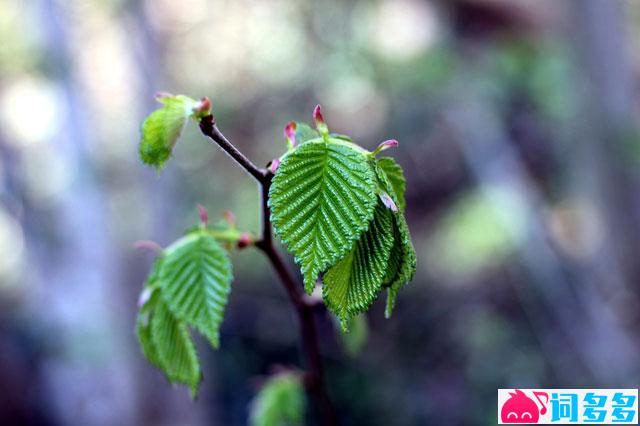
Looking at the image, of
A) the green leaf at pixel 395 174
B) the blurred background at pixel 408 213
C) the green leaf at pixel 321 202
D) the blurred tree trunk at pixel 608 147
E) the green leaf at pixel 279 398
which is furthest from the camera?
the blurred background at pixel 408 213

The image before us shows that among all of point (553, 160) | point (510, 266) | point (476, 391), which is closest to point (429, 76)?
point (553, 160)

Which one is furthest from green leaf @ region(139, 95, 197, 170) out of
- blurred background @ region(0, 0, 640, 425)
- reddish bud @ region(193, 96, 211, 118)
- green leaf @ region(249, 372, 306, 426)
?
blurred background @ region(0, 0, 640, 425)

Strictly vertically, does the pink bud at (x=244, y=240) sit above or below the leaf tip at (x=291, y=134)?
below

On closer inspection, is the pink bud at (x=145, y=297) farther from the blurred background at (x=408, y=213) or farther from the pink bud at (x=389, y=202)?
the blurred background at (x=408, y=213)

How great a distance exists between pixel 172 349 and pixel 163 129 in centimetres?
24

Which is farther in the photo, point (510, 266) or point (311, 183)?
point (510, 266)

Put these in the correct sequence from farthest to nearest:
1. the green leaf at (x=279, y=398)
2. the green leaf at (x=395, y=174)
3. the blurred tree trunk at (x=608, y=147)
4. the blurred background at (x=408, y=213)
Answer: the blurred background at (x=408, y=213)
the blurred tree trunk at (x=608, y=147)
the green leaf at (x=279, y=398)
the green leaf at (x=395, y=174)

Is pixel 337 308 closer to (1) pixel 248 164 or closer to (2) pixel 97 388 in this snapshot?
(1) pixel 248 164

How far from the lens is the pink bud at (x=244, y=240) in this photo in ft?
2.03

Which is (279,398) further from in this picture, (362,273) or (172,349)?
(362,273)

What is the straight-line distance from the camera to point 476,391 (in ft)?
10.3

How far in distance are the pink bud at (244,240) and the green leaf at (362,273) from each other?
165 mm

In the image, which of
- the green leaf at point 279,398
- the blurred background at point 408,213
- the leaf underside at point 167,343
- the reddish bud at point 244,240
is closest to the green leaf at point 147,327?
the leaf underside at point 167,343

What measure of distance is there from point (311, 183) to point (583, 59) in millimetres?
2528
